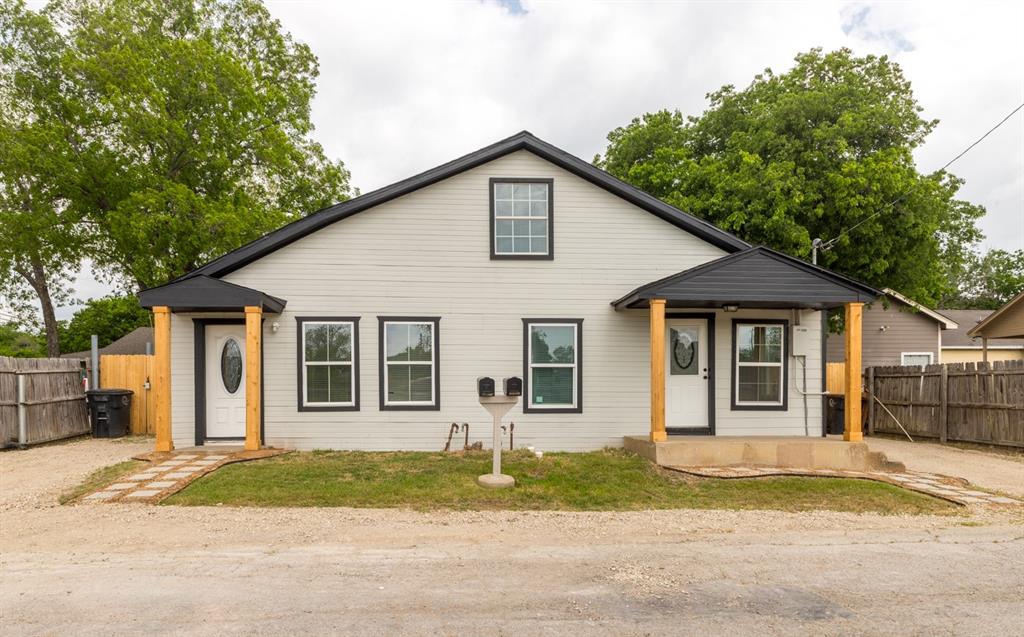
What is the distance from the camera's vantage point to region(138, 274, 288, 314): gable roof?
8703mm

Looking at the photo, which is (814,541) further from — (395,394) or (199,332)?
(199,332)

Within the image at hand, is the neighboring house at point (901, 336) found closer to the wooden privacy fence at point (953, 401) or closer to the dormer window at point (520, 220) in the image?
the wooden privacy fence at point (953, 401)

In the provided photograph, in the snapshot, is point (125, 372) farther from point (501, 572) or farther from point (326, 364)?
point (501, 572)

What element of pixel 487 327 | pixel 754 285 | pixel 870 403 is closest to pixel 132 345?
pixel 487 327

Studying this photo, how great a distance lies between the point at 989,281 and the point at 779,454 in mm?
54918

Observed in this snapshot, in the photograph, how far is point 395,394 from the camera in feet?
32.3

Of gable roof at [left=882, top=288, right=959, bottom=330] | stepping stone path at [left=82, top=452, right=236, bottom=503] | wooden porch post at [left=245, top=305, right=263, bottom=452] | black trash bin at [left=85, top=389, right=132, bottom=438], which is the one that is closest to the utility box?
stepping stone path at [left=82, top=452, right=236, bottom=503]

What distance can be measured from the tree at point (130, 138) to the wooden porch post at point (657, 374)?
12517mm

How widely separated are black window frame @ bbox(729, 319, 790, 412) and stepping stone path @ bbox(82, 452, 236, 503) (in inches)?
342

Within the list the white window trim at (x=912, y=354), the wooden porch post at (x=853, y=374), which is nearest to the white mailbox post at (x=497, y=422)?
the wooden porch post at (x=853, y=374)

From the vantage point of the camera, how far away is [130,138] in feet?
51.2

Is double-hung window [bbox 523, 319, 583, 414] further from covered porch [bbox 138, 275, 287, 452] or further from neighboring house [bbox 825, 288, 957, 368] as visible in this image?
neighboring house [bbox 825, 288, 957, 368]

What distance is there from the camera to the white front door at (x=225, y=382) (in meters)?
9.66

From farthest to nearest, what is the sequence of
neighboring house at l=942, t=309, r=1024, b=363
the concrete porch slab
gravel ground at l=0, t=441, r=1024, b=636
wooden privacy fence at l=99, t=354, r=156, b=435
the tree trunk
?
neighboring house at l=942, t=309, r=1024, b=363 → the tree trunk → wooden privacy fence at l=99, t=354, r=156, b=435 → the concrete porch slab → gravel ground at l=0, t=441, r=1024, b=636
